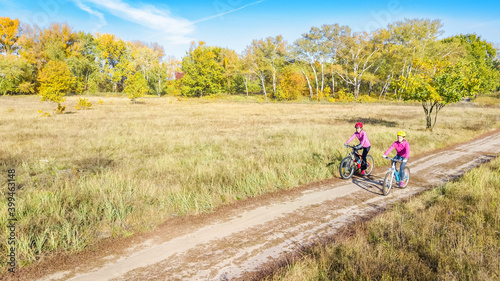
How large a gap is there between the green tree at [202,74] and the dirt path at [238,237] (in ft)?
200

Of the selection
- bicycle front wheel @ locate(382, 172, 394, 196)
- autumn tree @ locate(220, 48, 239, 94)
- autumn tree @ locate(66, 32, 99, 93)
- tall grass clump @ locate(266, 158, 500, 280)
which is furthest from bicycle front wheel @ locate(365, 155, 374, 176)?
autumn tree @ locate(66, 32, 99, 93)

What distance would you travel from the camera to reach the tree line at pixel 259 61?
54281 millimetres

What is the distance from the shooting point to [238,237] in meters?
5.71

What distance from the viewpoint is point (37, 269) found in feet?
15.1

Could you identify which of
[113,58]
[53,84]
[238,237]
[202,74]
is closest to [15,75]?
[113,58]

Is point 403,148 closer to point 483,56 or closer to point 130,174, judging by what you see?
point 130,174

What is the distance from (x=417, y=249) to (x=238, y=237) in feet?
11.9

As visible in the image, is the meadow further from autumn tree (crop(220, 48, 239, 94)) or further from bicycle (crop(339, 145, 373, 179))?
autumn tree (crop(220, 48, 239, 94))

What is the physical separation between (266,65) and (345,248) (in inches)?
2270

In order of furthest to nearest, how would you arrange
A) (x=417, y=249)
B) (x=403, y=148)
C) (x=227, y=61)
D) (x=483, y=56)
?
(x=227, y=61)
(x=483, y=56)
(x=403, y=148)
(x=417, y=249)

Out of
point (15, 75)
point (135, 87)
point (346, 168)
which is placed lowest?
point (346, 168)

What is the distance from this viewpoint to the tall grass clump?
4.36 metres

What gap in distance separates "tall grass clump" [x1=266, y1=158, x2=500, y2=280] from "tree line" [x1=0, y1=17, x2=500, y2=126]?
46316 millimetres

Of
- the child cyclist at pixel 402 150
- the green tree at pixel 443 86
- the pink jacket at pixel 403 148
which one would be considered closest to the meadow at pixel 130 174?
the child cyclist at pixel 402 150
